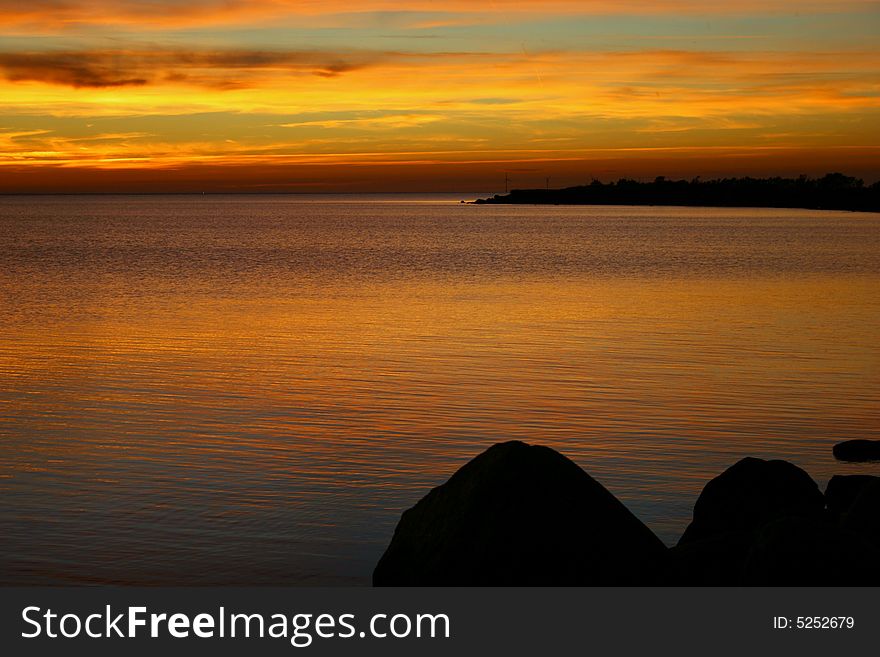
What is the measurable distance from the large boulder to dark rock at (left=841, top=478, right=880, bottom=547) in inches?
75.9

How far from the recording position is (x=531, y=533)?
8500 mm

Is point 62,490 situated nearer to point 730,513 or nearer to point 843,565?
point 730,513

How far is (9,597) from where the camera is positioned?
888cm

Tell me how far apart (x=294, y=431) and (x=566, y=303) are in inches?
883

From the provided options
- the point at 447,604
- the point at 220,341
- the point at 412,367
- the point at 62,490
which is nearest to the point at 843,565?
the point at 447,604

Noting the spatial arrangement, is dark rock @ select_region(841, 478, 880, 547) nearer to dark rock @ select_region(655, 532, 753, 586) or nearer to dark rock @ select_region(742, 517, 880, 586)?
dark rock @ select_region(655, 532, 753, 586)

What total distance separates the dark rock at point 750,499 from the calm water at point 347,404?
0.96 metres

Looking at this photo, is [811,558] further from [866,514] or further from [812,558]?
[866,514]

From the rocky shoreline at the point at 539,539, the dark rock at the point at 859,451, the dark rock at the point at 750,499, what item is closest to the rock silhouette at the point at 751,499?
the dark rock at the point at 750,499

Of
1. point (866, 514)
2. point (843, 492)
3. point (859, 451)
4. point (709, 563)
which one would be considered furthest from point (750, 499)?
point (859, 451)

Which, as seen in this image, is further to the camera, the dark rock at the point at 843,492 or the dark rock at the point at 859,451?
the dark rock at the point at 859,451

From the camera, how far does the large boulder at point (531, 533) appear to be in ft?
27.7

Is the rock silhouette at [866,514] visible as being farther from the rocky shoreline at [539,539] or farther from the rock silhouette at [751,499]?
the rocky shoreline at [539,539]

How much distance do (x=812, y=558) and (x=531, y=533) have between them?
82.8 inches
